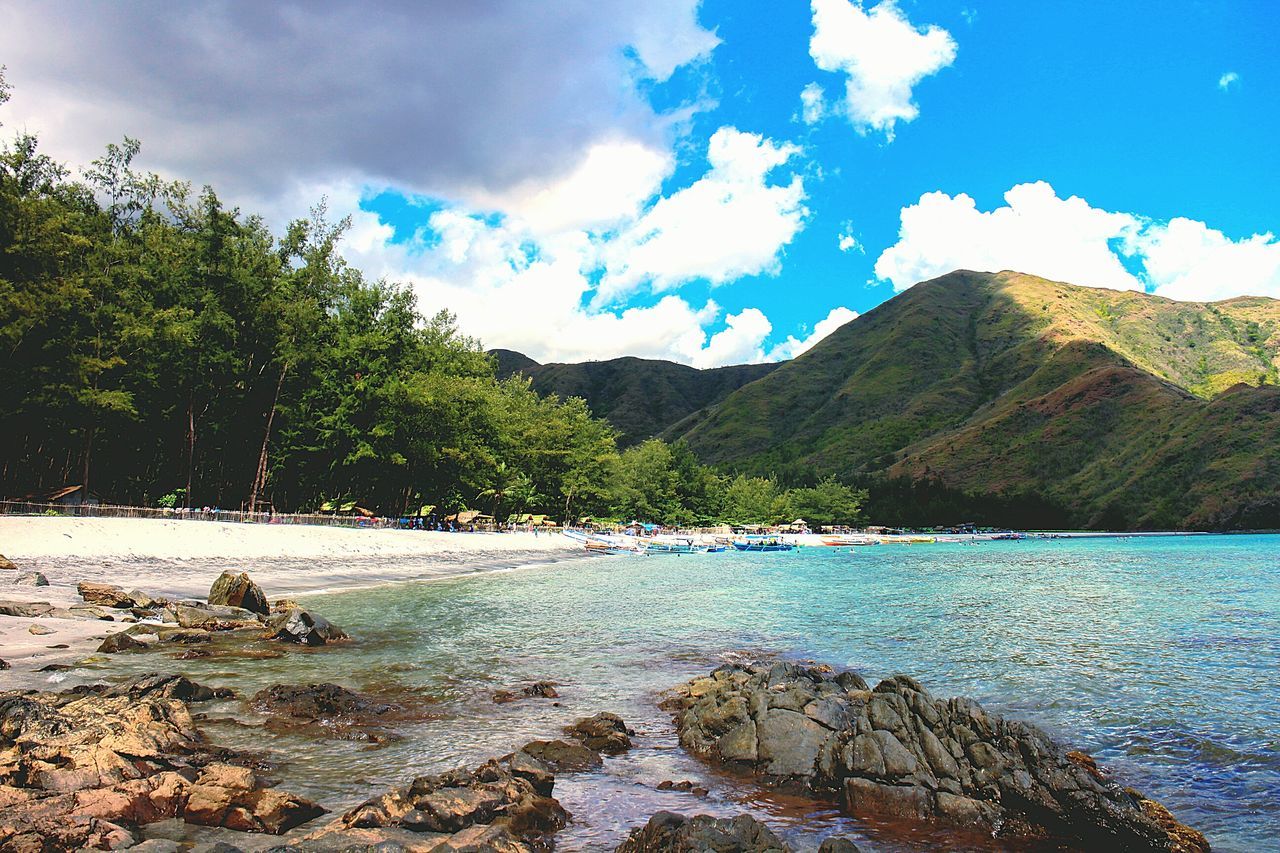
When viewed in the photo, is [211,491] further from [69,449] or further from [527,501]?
[527,501]

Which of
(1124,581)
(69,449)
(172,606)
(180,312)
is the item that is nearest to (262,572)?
(172,606)

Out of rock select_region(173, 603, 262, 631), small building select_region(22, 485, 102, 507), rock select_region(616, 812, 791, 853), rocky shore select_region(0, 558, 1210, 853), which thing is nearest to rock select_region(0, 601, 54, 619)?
rock select_region(173, 603, 262, 631)

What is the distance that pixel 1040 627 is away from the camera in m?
29.7

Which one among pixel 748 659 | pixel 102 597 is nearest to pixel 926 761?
pixel 748 659

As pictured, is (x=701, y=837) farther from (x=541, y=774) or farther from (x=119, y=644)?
(x=119, y=644)

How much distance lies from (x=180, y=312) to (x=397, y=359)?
2116cm

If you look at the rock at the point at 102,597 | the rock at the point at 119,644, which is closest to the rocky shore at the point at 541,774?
the rock at the point at 119,644

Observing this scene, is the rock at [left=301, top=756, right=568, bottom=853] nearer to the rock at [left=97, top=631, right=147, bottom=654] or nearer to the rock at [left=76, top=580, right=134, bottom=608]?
the rock at [left=97, top=631, right=147, bottom=654]

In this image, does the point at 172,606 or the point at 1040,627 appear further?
the point at 1040,627

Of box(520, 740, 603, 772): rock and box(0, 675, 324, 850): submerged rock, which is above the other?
box(0, 675, 324, 850): submerged rock

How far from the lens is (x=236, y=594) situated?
24797 mm

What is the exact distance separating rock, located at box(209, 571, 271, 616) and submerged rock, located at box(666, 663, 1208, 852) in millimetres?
18141

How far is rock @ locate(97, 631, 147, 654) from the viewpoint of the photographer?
1666cm


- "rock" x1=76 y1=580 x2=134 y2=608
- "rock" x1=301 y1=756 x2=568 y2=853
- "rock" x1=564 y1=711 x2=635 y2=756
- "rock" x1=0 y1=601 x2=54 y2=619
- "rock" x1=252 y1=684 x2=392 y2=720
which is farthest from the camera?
"rock" x1=76 y1=580 x2=134 y2=608
